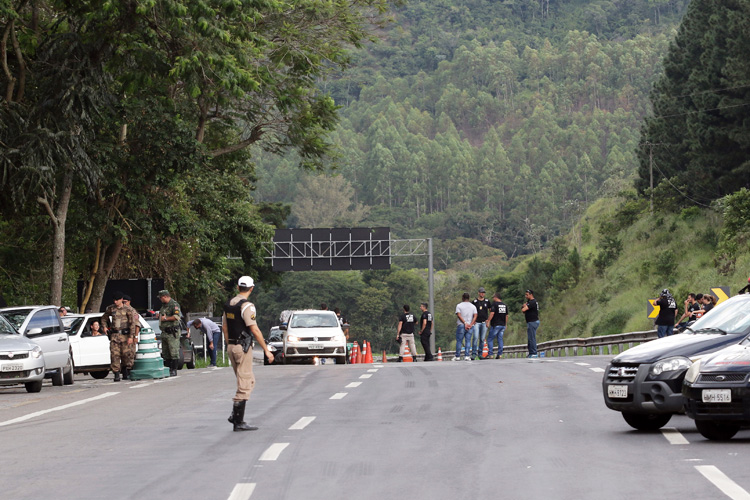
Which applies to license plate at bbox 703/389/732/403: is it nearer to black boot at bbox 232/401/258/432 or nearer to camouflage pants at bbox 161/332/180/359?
black boot at bbox 232/401/258/432

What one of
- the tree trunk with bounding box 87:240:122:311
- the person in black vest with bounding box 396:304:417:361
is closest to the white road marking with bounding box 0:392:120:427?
the tree trunk with bounding box 87:240:122:311

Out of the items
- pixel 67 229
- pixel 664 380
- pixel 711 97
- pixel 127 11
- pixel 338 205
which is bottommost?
pixel 664 380

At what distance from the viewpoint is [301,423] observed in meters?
13.8

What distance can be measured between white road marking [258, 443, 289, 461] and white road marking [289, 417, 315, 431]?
1.51 m

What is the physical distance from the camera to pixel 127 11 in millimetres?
24781

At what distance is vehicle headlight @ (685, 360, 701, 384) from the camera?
37.2ft

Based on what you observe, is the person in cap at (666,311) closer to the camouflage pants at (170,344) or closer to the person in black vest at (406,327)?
the person in black vest at (406,327)

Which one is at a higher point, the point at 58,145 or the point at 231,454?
the point at 58,145

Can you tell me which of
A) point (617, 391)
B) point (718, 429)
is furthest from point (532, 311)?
point (718, 429)

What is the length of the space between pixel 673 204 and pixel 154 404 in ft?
177

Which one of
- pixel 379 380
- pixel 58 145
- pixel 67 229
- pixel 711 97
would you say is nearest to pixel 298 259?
pixel 711 97

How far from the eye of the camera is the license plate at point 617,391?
12273 mm

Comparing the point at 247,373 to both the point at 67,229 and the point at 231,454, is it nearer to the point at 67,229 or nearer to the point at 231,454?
the point at 231,454

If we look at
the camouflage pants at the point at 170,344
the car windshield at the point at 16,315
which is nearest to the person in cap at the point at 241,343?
the car windshield at the point at 16,315
